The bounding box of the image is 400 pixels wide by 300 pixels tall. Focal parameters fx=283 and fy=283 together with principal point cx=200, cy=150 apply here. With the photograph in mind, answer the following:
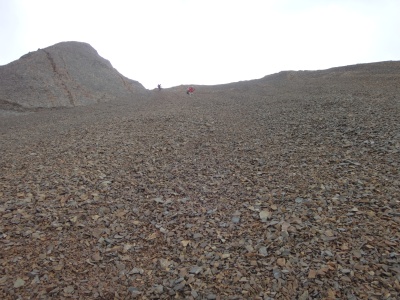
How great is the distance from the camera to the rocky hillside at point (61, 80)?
24.7m

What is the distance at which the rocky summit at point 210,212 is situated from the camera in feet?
14.6

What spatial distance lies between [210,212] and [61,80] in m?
28.4

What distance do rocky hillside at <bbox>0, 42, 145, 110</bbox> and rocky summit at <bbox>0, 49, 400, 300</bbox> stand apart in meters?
14.6

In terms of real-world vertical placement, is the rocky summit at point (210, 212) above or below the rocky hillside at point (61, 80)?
below

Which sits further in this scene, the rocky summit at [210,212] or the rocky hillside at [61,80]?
the rocky hillside at [61,80]

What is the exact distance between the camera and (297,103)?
16297mm

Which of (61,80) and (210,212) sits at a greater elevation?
(61,80)

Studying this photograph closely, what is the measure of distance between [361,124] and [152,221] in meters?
8.76

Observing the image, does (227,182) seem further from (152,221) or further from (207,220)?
(152,221)

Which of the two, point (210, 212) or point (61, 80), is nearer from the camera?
point (210, 212)

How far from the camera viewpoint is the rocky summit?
175 inches

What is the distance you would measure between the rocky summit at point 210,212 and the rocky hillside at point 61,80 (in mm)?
14641

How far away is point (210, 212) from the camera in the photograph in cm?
640

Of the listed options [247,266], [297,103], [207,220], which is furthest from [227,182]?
[297,103]
